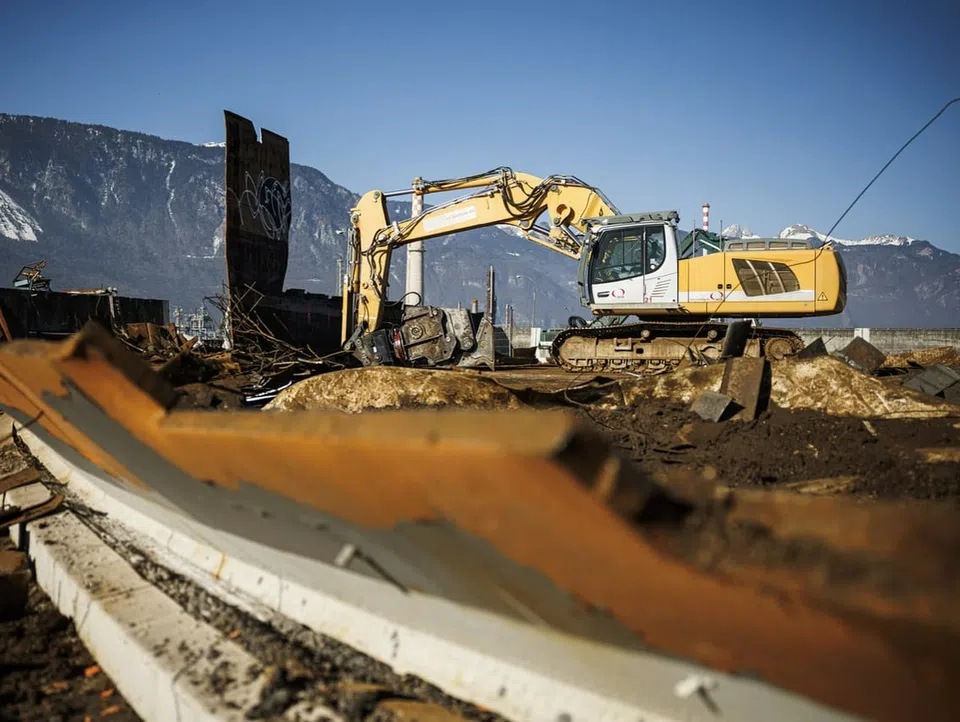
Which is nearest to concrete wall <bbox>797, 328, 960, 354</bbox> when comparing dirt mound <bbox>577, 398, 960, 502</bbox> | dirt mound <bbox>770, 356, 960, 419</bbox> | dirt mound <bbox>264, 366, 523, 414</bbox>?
dirt mound <bbox>770, 356, 960, 419</bbox>

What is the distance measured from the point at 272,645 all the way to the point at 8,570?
87.9 inches

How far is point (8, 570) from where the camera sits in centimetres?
362

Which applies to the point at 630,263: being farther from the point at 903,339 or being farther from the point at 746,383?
the point at 903,339

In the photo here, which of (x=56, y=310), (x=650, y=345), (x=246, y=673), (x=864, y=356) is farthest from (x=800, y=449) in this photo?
(x=56, y=310)

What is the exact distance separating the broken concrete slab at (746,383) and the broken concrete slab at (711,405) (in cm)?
14

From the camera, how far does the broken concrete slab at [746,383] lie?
4516 mm

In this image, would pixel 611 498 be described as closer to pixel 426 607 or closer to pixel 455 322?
pixel 426 607

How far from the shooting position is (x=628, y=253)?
1181 cm

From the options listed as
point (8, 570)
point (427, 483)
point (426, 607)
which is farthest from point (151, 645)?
point (8, 570)

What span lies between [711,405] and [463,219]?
9.14 meters

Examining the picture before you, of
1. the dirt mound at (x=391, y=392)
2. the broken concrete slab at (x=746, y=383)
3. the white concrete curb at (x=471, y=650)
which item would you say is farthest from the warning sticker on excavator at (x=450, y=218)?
the white concrete curb at (x=471, y=650)

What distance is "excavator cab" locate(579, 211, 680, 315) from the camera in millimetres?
11586

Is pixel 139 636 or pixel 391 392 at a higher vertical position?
pixel 391 392

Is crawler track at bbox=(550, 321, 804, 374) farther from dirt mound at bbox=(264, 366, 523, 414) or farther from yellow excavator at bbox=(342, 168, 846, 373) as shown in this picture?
dirt mound at bbox=(264, 366, 523, 414)
